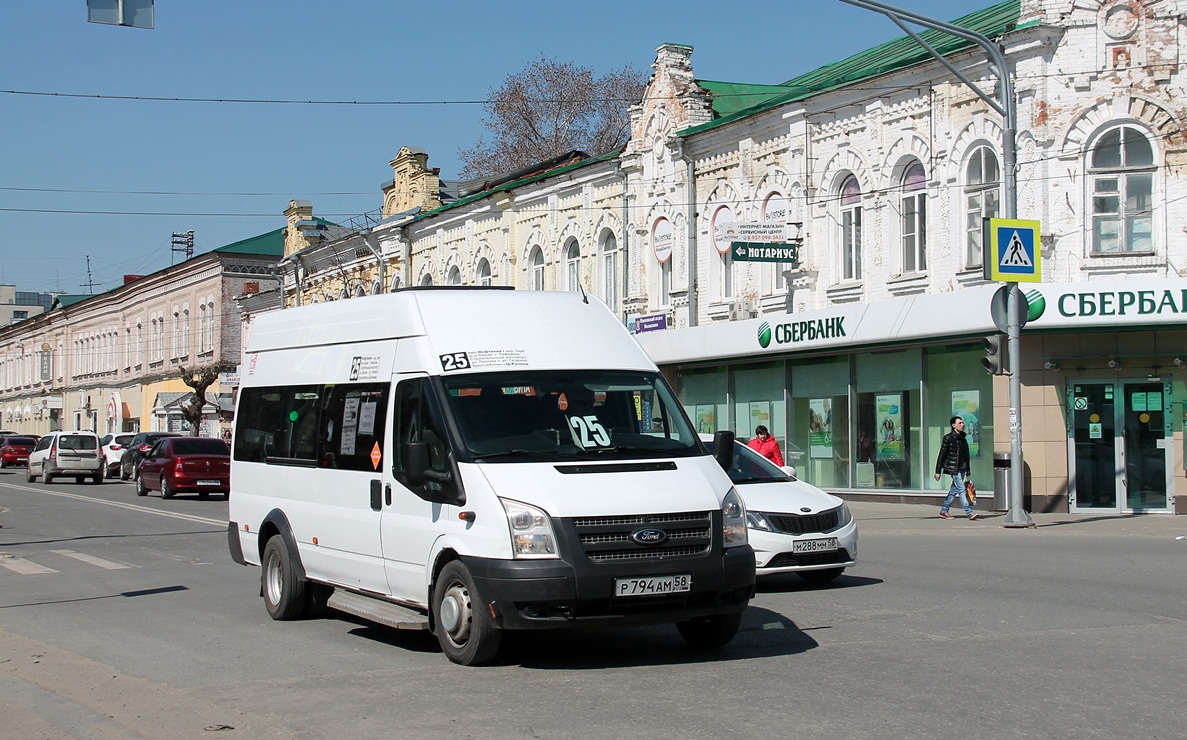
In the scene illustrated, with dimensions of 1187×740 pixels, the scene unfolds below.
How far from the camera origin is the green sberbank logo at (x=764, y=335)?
30.2 metres

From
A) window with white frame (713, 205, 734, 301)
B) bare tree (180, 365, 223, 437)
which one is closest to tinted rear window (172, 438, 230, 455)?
window with white frame (713, 205, 734, 301)

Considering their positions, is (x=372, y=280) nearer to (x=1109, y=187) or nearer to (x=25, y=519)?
(x=25, y=519)

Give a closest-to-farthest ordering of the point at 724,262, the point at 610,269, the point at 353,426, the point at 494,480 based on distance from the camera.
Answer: the point at 494,480
the point at 353,426
the point at 724,262
the point at 610,269

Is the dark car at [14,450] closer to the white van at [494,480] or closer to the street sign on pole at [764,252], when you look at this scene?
the street sign on pole at [764,252]

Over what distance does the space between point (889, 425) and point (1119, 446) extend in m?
5.12

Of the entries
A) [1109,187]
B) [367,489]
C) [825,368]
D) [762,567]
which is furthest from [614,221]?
[367,489]

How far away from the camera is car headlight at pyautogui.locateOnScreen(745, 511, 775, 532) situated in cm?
1266

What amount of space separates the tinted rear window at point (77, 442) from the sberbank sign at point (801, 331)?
83.6 ft

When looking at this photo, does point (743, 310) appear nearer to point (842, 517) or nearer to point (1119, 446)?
point (1119, 446)

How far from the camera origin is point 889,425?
27.9m

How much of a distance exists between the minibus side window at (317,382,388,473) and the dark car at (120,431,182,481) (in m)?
34.2

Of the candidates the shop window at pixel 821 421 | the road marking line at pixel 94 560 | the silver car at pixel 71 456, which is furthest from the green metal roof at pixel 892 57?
the silver car at pixel 71 456

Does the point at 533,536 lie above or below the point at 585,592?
above

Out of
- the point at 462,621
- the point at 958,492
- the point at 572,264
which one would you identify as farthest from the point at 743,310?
the point at 462,621
